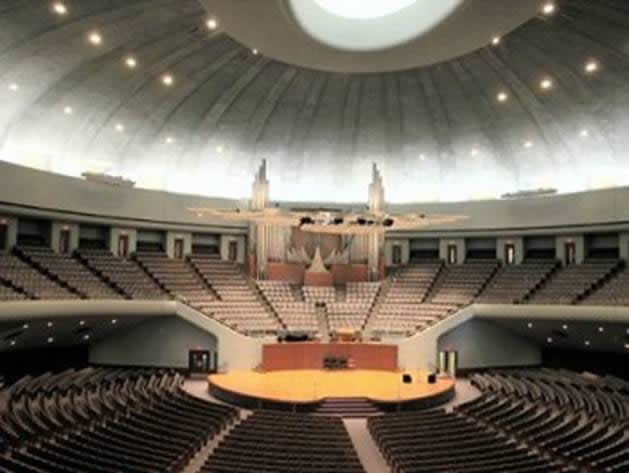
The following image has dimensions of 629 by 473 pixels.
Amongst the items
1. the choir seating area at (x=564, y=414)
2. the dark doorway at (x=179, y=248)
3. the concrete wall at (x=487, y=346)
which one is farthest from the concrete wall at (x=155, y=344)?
the choir seating area at (x=564, y=414)

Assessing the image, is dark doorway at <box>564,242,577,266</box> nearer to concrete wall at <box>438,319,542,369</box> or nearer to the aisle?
concrete wall at <box>438,319,542,369</box>

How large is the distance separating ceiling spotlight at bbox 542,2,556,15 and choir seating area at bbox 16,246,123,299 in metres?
15.9

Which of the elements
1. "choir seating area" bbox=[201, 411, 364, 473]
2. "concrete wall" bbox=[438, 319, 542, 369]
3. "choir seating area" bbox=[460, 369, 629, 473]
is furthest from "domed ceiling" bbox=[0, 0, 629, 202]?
"choir seating area" bbox=[201, 411, 364, 473]

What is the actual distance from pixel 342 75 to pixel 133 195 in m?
9.54

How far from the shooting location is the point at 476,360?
23.5 metres

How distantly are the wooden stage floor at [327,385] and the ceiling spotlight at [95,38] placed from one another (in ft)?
34.9

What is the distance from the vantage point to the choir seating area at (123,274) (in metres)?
21.8

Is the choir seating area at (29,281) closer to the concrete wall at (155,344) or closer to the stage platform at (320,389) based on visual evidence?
the concrete wall at (155,344)

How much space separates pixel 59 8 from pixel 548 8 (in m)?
12.7

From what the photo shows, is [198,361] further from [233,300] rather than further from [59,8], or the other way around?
[59,8]

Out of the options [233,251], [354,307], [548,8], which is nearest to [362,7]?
[548,8]

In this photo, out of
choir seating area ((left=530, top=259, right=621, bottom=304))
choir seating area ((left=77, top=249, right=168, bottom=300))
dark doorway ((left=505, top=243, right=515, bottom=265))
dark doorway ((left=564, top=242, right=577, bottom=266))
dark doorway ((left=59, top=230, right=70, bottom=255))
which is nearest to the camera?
choir seating area ((left=530, top=259, right=621, bottom=304))

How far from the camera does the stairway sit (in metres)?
16.5

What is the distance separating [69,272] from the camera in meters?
20.8
